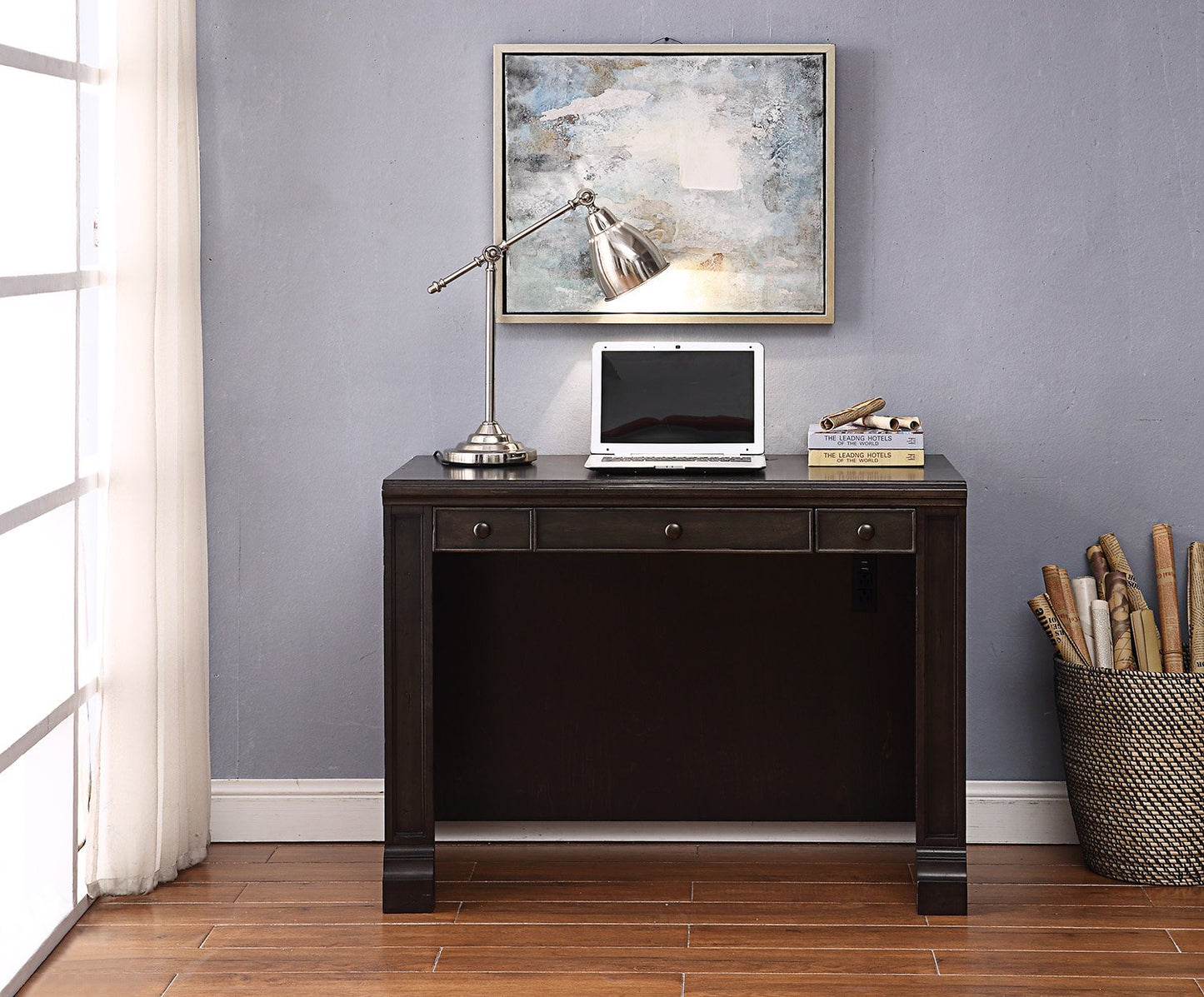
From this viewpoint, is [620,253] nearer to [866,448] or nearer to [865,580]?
[866,448]

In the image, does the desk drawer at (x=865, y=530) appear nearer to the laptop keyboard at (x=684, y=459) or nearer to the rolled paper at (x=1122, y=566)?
the laptop keyboard at (x=684, y=459)

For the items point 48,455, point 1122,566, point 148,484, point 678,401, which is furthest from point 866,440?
point 48,455

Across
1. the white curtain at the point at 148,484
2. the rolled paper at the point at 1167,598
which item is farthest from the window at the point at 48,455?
the rolled paper at the point at 1167,598

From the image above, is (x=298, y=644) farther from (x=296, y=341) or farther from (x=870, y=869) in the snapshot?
(x=870, y=869)

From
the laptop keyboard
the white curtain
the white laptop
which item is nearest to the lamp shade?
the white laptop

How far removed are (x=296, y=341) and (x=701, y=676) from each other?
1180 millimetres

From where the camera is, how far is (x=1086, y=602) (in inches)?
113

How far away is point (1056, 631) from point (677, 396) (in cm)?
95

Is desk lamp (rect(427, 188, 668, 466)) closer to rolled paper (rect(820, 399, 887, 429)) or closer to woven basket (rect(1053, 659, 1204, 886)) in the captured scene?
rolled paper (rect(820, 399, 887, 429))

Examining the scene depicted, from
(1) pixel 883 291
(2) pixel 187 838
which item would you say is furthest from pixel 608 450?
(2) pixel 187 838

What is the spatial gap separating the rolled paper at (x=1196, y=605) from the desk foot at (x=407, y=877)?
1.65m

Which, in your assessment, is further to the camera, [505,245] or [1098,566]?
[1098,566]

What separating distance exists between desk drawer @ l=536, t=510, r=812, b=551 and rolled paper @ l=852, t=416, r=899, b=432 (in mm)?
327

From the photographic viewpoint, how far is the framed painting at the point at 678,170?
9.51 feet
